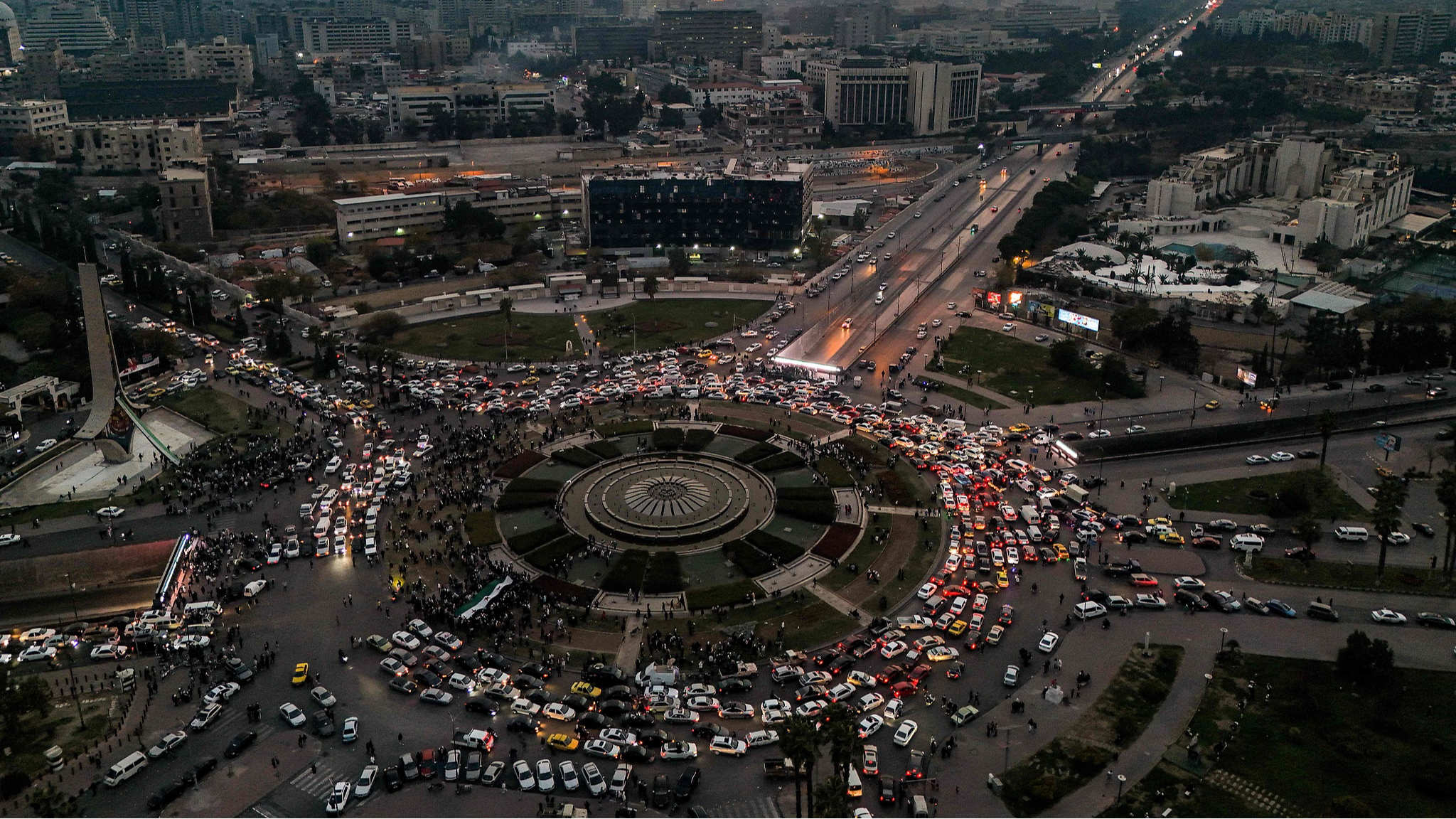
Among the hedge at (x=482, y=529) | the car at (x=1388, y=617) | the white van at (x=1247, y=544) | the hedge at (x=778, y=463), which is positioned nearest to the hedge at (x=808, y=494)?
the hedge at (x=778, y=463)

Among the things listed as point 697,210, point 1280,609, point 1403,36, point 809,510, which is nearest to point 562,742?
point 809,510

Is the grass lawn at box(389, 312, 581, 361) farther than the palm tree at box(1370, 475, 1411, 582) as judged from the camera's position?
Yes

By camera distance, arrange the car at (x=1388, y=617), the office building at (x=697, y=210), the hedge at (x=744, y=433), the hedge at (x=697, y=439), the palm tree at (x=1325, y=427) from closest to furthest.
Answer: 1. the car at (x=1388, y=617)
2. the palm tree at (x=1325, y=427)
3. the hedge at (x=697, y=439)
4. the hedge at (x=744, y=433)
5. the office building at (x=697, y=210)

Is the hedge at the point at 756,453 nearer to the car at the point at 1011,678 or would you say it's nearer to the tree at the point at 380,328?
the car at the point at 1011,678

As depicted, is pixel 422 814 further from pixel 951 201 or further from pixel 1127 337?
pixel 951 201

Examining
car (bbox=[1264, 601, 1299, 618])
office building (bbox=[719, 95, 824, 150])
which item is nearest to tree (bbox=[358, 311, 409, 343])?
car (bbox=[1264, 601, 1299, 618])

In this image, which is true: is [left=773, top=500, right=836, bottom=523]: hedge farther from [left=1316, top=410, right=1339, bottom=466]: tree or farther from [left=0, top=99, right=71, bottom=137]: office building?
[left=0, top=99, right=71, bottom=137]: office building
